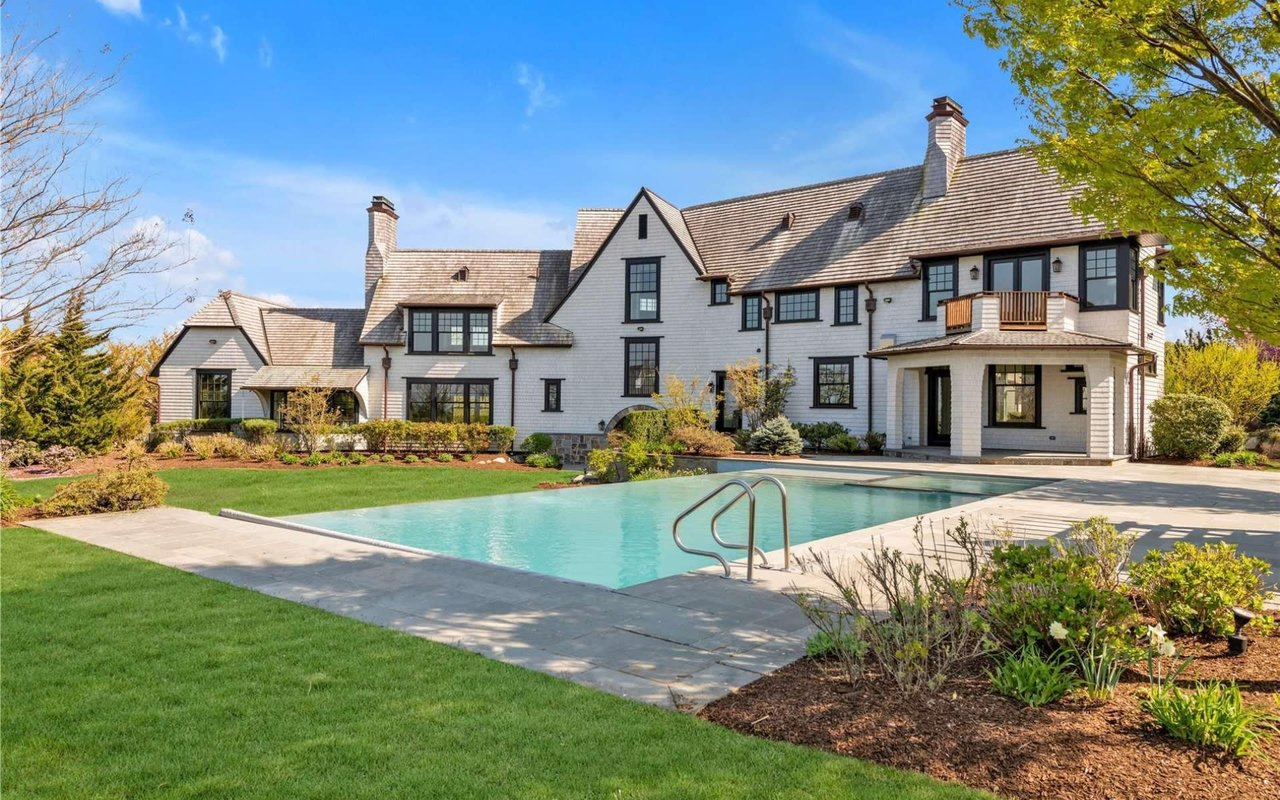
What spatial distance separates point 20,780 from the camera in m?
3.27

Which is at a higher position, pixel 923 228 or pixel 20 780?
pixel 923 228

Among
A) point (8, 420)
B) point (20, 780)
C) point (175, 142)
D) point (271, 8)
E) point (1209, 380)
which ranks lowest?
point (20, 780)

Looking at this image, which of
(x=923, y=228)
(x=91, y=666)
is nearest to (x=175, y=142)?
(x=91, y=666)

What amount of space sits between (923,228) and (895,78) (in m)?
10.4

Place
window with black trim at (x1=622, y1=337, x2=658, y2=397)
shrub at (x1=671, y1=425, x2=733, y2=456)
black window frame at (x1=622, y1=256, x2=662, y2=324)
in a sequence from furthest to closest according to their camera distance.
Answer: black window frame at (x1=622, y1=256, x2=662, y2=324), window with black trim at (x1=622, y1=337, x2=658, y2=397), shrub at (x1=671, y1=425, x2=733, y2=456)

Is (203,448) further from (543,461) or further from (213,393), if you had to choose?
(543,461)

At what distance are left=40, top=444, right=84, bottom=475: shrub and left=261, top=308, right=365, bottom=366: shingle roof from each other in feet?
26.7

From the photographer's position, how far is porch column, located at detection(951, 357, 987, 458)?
19953mm

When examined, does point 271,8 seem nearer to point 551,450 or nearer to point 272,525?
point 272,525

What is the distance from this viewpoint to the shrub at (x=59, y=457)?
20609mm

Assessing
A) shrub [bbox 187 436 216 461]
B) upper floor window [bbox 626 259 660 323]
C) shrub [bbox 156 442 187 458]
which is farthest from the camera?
upper floor window [bbox 626 259 660 323]

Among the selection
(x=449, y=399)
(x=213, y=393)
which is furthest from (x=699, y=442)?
(x=213, y=393)

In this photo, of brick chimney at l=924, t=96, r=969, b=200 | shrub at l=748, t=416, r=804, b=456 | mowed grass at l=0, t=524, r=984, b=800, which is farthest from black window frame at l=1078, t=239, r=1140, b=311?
mowed grass at l=0, t=524, r=984, b=800

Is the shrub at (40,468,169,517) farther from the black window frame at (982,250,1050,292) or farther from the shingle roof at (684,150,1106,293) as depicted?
the black window frame at (982,250,1050,292)
